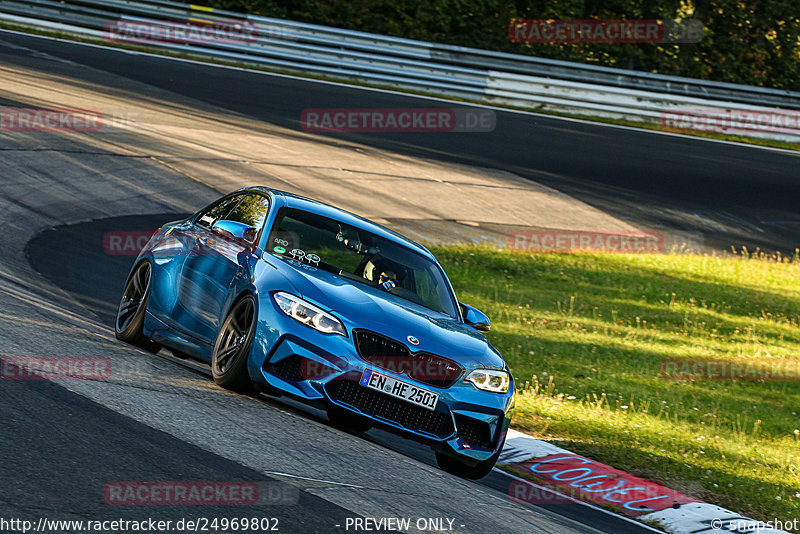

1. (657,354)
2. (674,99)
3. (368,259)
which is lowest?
(657,354)

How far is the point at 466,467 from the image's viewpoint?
734 centimetres

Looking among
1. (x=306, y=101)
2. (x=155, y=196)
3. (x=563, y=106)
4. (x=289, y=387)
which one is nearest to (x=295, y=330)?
(x=289, y=387)

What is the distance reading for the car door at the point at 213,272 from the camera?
7.67 meters

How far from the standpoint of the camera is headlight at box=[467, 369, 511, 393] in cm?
708

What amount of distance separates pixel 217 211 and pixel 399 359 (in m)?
2.96

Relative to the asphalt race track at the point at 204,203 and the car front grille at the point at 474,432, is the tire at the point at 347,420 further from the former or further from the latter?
the car front grille at the point at 474,432

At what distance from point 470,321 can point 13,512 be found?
14.2 feet

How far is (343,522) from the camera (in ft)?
17.3

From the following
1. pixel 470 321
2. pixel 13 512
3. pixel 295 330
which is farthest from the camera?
pixel 470 321

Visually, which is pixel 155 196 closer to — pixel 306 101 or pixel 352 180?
pixel 352 180

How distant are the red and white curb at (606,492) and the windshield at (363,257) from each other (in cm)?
143

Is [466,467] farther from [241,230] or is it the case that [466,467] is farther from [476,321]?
[241,230]

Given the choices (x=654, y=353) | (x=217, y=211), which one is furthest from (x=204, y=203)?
(x=217, y=211)

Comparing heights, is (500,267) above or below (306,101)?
below
